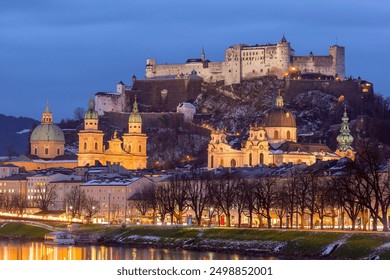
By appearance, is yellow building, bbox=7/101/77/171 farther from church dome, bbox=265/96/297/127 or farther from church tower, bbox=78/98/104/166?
church dome, bbox=265/96/297/127

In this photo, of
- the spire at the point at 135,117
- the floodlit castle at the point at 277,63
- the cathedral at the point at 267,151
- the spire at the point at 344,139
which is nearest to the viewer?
the cathedral at the point at 267,151

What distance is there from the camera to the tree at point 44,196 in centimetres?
14566

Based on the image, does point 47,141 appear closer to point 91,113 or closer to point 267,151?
point 91,113

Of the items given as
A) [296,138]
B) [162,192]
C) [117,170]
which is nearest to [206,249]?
[162,192]

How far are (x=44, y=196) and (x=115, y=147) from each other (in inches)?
1124

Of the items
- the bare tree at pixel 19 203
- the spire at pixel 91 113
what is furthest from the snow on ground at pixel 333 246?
the spire at pixel 91 113

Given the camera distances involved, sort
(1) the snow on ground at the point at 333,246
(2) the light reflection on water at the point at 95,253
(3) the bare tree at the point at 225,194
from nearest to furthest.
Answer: (1) the snow on ground at the point at 333,246
(2) the light reflection on water at the point at 95,253
(3) the bare tree at the point at 225,194

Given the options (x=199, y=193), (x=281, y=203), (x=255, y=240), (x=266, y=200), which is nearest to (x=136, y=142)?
(x=199, y=193)

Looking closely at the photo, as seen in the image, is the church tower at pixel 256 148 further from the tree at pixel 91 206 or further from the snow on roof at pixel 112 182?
A: the tree at pixel 91 206

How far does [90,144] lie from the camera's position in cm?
17962

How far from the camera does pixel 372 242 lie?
247 ft

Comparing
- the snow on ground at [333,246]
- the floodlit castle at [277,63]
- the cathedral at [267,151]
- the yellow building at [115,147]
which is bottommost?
the snow on ground at [333,246]

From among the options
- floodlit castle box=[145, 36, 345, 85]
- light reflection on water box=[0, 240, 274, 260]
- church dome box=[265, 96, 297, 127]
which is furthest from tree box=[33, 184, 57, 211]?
light reflection on water box=[0, 240, 274, 260]
